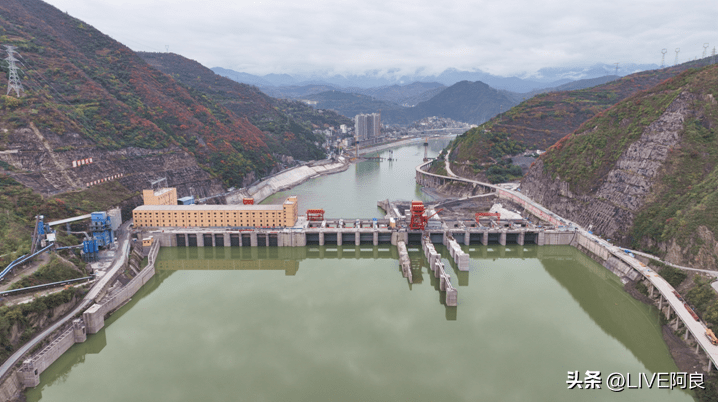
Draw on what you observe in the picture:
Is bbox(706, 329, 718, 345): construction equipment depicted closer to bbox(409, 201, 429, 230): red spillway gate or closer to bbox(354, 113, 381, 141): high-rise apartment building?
bbox(409, 201, 429, 230): red spillway gate

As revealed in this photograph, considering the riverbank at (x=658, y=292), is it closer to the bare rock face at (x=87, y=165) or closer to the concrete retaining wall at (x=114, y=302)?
Answer: the concrete retaining wall at (x=114, y=302)

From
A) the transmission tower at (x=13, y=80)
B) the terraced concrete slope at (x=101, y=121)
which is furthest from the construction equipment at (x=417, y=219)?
the transmission tower at (x=13, y=80)

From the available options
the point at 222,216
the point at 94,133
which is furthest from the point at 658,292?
the point at 94,133

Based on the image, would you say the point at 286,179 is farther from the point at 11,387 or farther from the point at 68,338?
the point at 11,387

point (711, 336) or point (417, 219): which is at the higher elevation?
point (417, 219)

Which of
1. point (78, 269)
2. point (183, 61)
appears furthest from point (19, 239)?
point (183, 61)

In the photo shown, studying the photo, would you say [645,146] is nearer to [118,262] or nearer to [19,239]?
Result: [118,262]
